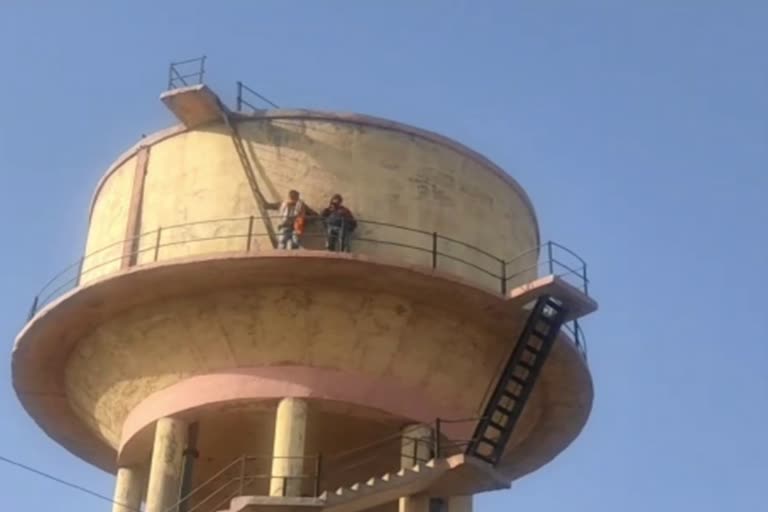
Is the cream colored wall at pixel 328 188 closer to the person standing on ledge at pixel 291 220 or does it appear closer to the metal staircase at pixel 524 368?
the person standing on ledge at pixel 291 220

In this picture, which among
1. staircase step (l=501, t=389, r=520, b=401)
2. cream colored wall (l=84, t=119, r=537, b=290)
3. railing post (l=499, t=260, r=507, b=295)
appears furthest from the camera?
railing post (l=499, t=260, r=507, b=295)

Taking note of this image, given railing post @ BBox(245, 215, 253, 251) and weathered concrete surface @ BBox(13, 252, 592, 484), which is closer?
Result: weathered concrete surface @ BBox(13, 252, 592, 484)

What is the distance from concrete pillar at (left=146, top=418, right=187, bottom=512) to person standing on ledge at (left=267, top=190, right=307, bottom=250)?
9.06ft

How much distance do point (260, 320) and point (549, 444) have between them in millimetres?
5463

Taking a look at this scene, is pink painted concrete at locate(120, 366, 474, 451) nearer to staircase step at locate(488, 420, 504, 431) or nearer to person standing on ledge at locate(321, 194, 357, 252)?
staircase step at locate(488, 420, 504, 431)

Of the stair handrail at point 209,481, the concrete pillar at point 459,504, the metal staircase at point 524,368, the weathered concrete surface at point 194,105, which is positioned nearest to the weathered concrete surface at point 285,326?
the metal staircase at point 524,368

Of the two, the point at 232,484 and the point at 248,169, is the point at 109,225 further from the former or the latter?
the point at 232,484

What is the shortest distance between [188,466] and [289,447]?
192 centimetres

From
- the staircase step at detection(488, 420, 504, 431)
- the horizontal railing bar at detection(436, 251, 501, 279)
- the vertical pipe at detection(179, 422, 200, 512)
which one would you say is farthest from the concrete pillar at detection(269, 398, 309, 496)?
the horizontal railing bar at detection(436, 251, 501, 279)

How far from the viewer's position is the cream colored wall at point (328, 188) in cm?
1848

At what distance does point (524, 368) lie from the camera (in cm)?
1867

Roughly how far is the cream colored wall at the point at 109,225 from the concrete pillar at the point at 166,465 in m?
2.19

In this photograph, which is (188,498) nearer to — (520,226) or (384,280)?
(384,280)

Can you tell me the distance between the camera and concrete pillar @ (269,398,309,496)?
17.5m
